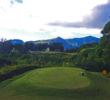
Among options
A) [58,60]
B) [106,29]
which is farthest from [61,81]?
A: [58,60]

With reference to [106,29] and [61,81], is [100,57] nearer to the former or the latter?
[106,29]

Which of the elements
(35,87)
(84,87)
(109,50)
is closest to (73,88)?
(84,87)

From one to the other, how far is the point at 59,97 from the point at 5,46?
7333 centimetres

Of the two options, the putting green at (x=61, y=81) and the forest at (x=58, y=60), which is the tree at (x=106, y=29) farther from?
the putting green at (x=61, y=81)

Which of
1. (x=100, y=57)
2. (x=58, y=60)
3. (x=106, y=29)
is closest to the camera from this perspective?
(x=106, y=29)

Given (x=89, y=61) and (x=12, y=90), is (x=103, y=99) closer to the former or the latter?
(x=12, y=90)

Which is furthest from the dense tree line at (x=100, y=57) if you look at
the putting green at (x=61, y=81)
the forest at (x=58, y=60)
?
the putting green at (x=61, y=81)

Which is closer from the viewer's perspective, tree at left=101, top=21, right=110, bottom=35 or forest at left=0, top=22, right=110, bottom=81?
tree at left=101, top=21, right=110, bottom=35

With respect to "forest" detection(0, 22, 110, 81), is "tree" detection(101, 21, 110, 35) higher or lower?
higher

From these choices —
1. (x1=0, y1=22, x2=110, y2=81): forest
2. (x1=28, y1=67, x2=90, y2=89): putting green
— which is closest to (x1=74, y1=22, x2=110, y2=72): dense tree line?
(x1=0, y1=22, x2=110, y2=81): forest

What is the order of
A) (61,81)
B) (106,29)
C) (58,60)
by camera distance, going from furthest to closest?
(58,60)
(106,29)
(61,81)

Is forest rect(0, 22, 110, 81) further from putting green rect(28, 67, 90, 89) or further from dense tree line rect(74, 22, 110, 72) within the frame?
putting green rect(28, 67, 90, 89)

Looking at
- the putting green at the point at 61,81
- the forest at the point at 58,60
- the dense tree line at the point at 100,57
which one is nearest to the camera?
the putting green at the point at 61,81

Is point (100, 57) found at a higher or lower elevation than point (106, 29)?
lower
